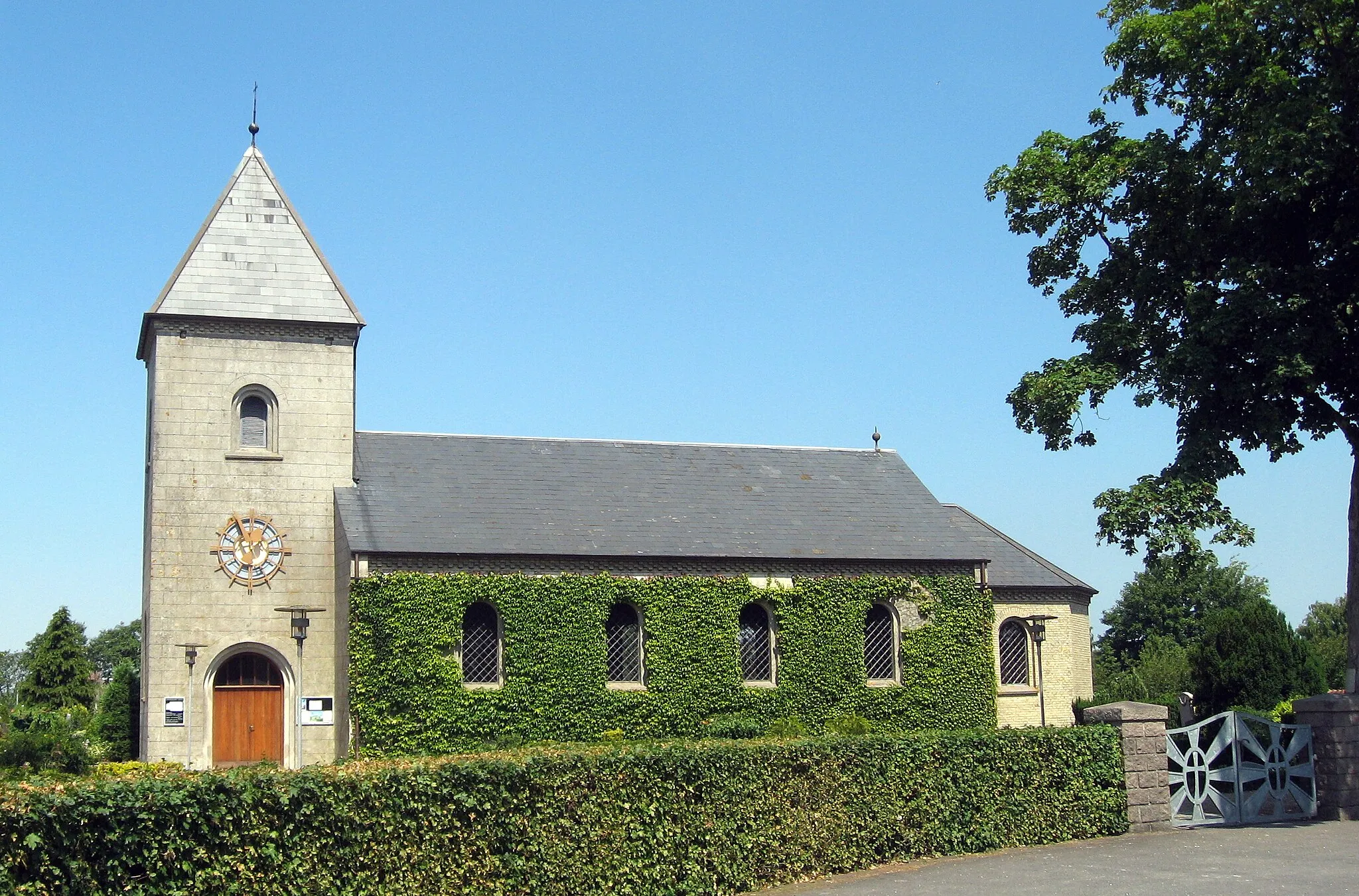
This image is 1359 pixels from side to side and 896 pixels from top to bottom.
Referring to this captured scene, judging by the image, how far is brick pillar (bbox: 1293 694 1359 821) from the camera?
19.2m

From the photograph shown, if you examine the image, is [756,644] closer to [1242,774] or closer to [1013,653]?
[1013,653]

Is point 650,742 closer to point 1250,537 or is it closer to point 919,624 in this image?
point 1250,537

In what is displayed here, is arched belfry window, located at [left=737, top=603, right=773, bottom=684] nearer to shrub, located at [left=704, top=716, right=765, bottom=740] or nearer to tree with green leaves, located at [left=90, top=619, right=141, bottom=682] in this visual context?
Answer: shrub, located at [left=704, top=716, right=765, bottom=740]

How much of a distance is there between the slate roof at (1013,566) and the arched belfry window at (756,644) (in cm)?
632

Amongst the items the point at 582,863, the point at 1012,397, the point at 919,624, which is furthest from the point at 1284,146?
the point at 582,863

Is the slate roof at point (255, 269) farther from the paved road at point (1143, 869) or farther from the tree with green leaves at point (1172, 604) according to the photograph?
the tree with green leaves at point (1172, 604)

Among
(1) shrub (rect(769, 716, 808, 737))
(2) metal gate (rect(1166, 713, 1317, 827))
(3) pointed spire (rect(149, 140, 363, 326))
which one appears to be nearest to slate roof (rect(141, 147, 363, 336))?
(3) pointed spire (rect(149, 140, 363, 326))

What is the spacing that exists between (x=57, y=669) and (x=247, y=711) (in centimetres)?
2972

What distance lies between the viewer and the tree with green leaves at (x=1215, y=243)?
20.8 m

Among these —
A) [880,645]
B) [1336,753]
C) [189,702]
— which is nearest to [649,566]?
[880,645]

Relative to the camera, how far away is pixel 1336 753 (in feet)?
63.5

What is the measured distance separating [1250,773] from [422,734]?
49.8 ft

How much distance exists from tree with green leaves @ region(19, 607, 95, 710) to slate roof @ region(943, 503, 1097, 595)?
36206mm

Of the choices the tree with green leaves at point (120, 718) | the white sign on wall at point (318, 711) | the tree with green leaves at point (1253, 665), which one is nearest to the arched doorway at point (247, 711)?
the white sign on wall at point (318, 711)
